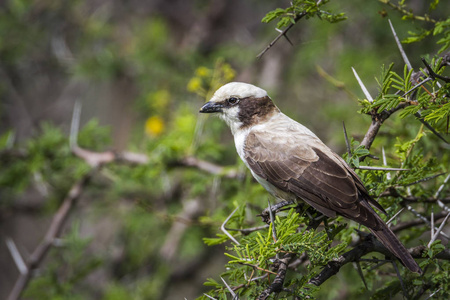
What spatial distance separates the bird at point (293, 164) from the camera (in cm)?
242

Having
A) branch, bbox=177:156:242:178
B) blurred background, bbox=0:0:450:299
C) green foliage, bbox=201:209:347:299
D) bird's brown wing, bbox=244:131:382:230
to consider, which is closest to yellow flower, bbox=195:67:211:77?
blurred background, bbox=0:0:450:299

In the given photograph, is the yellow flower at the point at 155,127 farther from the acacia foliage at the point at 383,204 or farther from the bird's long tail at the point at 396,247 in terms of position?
the bird's long tail at the point at 396,247

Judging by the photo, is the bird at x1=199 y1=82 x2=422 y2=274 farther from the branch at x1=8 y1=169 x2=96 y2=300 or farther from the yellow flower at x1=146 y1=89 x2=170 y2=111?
the yellow flower at x1=146 y1=89 x2=170 y2=111

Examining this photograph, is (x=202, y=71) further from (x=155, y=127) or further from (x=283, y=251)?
(x=283, y=251)

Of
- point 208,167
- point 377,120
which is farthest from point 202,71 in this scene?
point 377,120

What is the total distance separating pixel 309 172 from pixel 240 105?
0.83 metres

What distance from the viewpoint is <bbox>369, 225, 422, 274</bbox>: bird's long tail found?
6.94ft

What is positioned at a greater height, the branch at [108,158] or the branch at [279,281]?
the branch at [279,281]

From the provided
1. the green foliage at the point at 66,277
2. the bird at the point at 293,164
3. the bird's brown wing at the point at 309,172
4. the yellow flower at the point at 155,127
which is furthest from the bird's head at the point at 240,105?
the green foliage at the point at 66,277

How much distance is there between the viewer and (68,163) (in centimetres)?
411

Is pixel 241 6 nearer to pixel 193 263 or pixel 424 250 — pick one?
pixel 193 263

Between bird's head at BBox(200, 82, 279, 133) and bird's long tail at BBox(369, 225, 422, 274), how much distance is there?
54.1 inches

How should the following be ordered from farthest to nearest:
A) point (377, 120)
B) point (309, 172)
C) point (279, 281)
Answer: point (309, 172) → point (377, 120) → point (279, 281)

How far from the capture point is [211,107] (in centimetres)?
333
